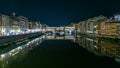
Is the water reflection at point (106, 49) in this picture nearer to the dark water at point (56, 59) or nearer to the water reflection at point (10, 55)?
the dark water at point (56, 59)

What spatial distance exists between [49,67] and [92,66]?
13.0 ft

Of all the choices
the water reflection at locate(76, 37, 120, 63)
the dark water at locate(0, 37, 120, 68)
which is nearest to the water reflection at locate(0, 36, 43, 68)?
the dark water at locate(0, 37, 120, 68)

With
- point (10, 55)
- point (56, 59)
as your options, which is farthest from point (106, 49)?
point (10, 55)

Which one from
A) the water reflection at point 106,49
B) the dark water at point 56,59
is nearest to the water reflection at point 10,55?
the dark water at point 56,59

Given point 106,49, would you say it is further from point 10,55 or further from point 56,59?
point 10,55

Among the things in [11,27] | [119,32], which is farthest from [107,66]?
[11,27]

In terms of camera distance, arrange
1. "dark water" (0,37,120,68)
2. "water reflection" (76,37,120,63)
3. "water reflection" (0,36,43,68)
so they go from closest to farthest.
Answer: "dark water" (0,37,120,68) < "water reflection" (0,36,43,68) < "water reflection" (76,37,120,63)

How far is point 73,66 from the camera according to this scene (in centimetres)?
2758

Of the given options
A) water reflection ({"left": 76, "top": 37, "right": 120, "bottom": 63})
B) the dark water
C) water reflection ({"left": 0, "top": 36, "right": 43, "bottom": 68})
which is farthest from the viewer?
water reflection ({"left": 76, "top": 37, "right": 120, "bottom": 63})

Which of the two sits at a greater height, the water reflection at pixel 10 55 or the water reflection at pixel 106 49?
the water reflection at pixel 10 55

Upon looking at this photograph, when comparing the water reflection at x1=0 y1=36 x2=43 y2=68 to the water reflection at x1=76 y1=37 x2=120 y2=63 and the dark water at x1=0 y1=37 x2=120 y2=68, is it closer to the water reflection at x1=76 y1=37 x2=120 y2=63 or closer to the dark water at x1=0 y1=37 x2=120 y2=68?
the dark water at x1=0 y1=37 x2=120 y2=68

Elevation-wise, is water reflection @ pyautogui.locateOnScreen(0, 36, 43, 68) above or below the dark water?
above

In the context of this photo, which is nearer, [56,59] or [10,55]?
[56,59]

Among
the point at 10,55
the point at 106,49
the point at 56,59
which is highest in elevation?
the point at 10,55
